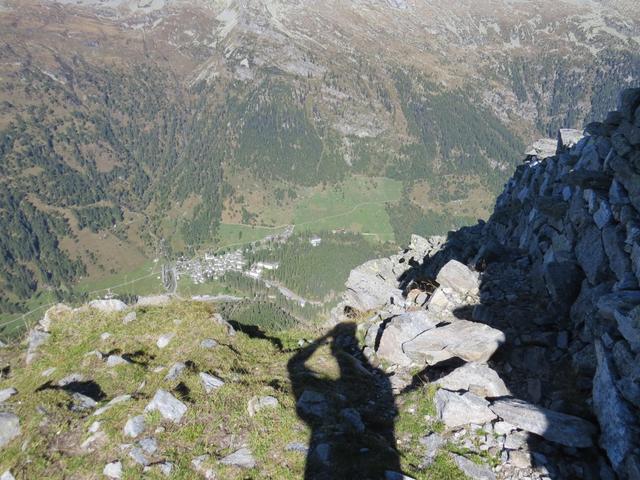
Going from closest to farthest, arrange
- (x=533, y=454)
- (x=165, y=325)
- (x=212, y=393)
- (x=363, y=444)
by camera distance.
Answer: (x=533, y=454)
(x=363, y=444)
(x=212, y=393)
(x=165, y=325)

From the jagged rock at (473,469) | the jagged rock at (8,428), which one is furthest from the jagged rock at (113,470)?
the jagged rock at (473,469)

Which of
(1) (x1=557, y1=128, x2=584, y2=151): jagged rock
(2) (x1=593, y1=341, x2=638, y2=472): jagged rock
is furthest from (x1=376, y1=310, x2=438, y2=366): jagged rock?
(1) (x1=557, y1=128, x2=584, y2=151): jagged rock

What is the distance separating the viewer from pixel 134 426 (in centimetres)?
1443

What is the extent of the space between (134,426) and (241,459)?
3875 mm

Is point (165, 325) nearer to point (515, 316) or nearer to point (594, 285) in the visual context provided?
point (515, 316)

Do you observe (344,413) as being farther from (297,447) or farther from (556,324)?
(556,324)

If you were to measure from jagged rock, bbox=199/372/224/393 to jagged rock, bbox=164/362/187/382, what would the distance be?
1.03 metres

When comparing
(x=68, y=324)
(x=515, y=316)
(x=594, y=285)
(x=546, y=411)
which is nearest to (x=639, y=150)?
(x=594, y=285)

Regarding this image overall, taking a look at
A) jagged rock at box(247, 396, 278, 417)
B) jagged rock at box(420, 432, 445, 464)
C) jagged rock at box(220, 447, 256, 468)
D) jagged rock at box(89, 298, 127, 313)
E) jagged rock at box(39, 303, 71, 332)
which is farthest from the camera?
jagged rock at box(89, 298, 127, 313)

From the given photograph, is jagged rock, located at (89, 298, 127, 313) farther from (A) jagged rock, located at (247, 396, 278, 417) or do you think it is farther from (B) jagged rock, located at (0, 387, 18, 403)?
(A) jagged rock, located at (247, 396, 278, 417)

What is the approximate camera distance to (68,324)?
22.5 metres

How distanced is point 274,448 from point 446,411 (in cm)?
560

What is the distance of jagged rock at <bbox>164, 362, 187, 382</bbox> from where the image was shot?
1711 centimetres

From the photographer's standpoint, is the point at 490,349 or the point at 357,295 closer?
the point at 490,349
